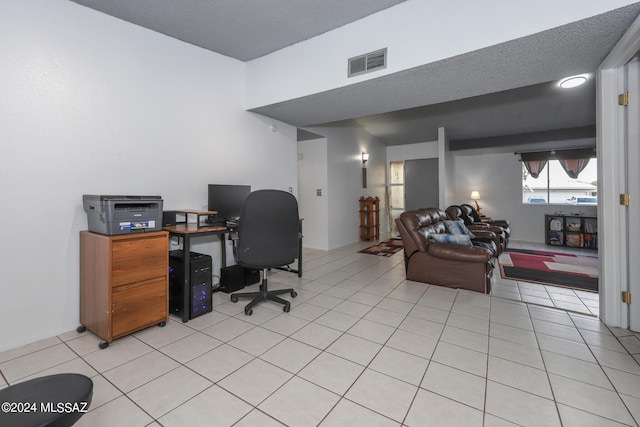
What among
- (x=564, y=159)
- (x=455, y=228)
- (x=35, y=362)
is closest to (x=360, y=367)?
(x=35, y=362)

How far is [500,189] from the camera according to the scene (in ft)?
24.0

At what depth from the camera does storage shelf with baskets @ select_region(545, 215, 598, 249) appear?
6168 mm

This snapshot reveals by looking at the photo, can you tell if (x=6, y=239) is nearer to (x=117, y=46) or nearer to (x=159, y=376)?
(x=159, y=376)

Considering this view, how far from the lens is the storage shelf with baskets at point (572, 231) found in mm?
6168

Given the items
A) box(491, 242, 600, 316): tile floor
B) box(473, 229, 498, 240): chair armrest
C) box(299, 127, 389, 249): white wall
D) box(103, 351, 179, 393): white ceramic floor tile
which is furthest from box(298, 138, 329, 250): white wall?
box(103, 351, 179, 393): white ceramic floor tile

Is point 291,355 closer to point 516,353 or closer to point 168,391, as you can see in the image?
point 168,391

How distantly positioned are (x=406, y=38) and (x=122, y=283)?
3.20m

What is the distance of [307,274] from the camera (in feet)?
13.2

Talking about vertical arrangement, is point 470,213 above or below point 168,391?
above

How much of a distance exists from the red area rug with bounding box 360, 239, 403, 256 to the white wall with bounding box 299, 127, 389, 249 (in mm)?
655

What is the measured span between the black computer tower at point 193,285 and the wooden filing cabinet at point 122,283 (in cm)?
18

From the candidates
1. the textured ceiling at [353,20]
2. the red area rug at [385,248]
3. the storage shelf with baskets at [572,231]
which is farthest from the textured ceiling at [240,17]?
the storage shelf with baskets at [572,231]

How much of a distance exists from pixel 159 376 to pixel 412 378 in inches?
63.1

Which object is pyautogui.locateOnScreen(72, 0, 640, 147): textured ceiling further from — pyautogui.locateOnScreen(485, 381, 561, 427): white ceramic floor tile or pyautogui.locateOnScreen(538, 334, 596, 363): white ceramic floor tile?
pyautogui.locateOnScreen(485, 381, 561, 427): white ceramic floor tile
